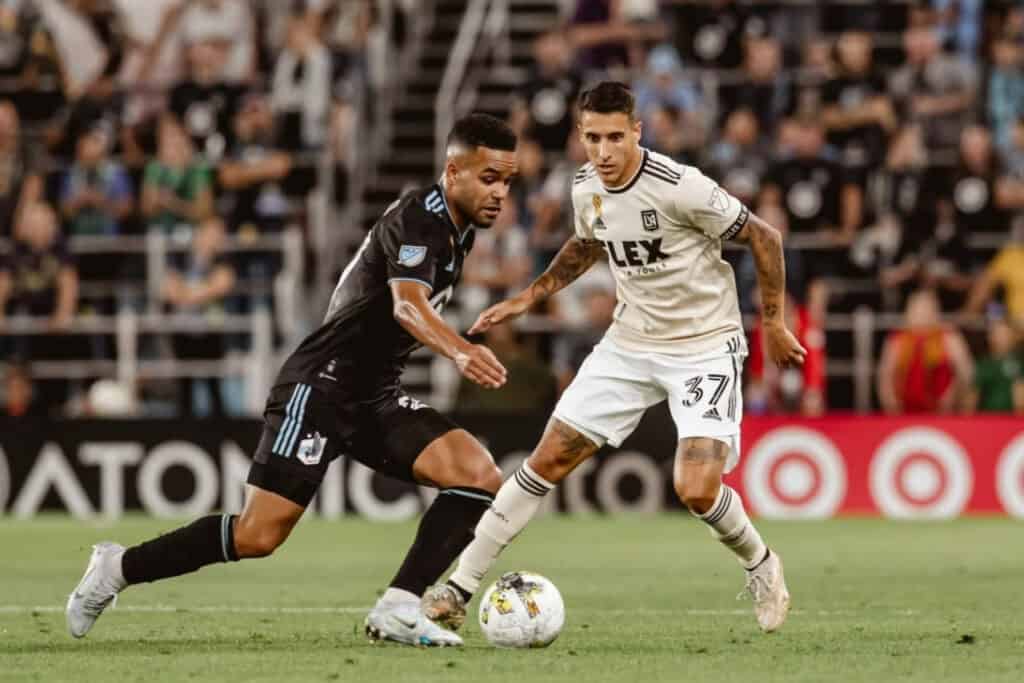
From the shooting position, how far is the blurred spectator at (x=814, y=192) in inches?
723

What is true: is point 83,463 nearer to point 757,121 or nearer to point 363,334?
point 757,121

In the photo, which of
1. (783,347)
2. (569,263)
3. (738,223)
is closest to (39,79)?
Answer: (569,263)

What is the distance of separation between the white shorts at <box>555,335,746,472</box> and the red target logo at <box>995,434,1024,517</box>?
8.73 metres

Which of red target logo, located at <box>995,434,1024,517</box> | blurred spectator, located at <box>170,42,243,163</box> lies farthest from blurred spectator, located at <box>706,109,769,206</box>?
blurred spectator, located at <box>170,42,243,163</box>

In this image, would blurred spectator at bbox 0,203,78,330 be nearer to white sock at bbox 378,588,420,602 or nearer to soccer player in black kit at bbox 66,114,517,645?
soccer player in black kit at bbox 66,114,517,645

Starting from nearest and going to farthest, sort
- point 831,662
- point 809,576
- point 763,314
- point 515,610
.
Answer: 1. point 831,662
2. point 515,610
3. point 763,314
4. point 809,576

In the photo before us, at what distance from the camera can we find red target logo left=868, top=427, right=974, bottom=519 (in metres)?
17.9

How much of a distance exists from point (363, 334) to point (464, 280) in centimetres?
985

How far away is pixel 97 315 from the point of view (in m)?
19.5

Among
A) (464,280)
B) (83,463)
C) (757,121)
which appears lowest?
(83,463)

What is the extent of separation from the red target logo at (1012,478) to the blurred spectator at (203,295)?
665cm

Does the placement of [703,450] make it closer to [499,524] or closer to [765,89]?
[499,524]

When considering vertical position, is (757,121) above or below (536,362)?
above

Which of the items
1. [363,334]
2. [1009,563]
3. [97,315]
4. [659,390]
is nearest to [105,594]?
[363,334]
